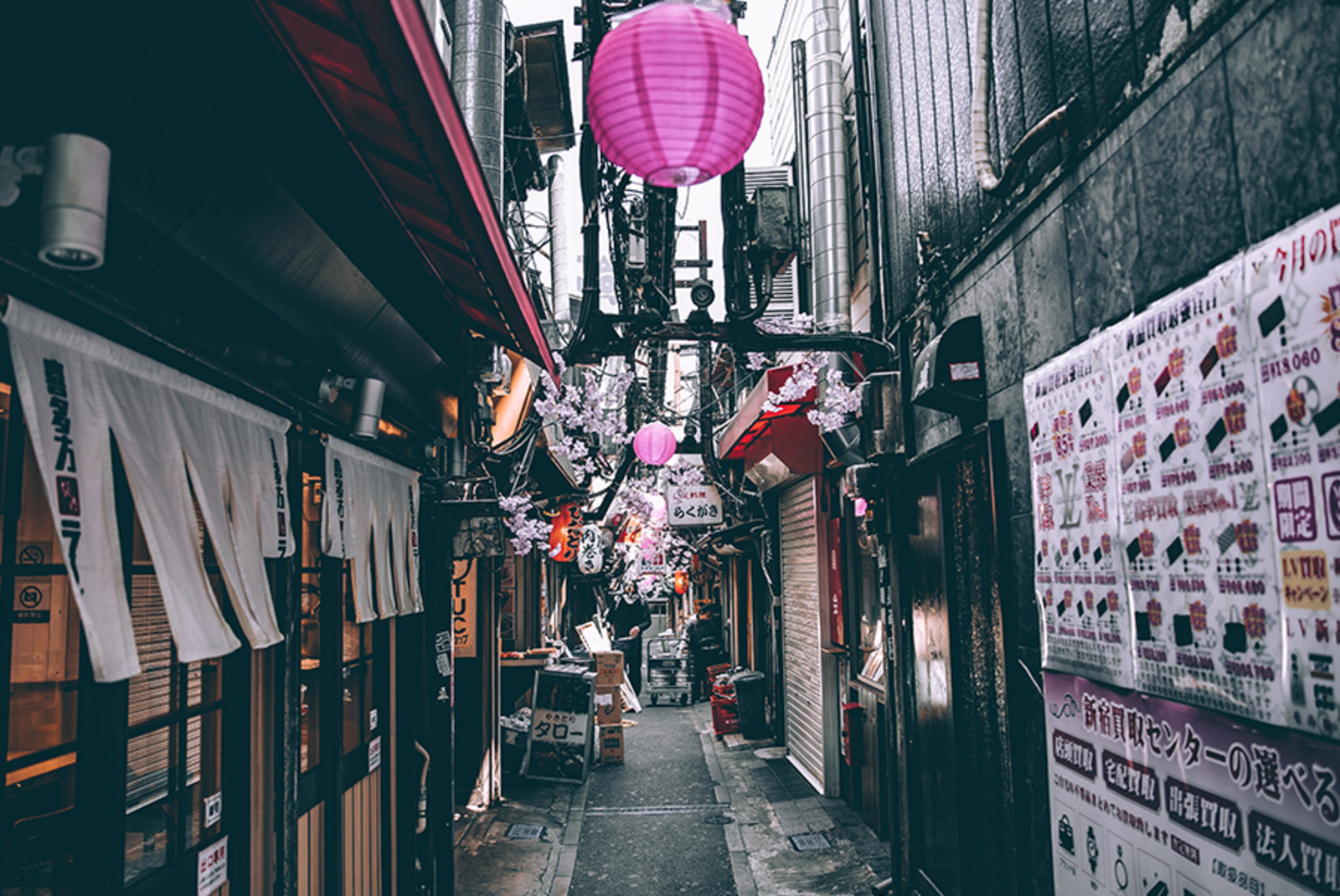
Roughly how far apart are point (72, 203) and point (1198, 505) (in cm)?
467

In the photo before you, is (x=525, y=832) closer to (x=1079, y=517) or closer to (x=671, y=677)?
(x=1079, y=517)

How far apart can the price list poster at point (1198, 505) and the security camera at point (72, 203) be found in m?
4.43

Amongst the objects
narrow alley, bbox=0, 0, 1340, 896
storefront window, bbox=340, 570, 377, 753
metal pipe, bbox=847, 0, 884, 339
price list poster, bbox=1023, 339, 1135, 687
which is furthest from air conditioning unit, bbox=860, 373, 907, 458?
storefront window, bbox=340, 570, 377, 753

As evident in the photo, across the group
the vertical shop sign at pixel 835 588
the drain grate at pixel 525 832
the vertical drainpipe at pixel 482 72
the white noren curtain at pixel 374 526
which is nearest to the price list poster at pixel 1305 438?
the white noren curtain at pixel 374 526

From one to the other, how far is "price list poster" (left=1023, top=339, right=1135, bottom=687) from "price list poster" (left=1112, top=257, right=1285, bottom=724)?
0.15m

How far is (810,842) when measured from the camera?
1185cm

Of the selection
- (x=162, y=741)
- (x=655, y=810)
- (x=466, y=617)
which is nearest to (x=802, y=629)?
(x=655, y=810)

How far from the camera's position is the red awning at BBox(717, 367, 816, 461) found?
13219 millimetres

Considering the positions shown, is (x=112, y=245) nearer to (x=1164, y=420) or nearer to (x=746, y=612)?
(x=1164, y=420)

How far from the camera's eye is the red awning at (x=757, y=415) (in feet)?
43.4

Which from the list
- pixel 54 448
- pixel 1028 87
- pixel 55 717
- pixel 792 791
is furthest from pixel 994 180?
pixel 792 791

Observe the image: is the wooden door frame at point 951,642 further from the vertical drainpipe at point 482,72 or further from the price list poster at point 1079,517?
the vertical drainpipe at point 482,72

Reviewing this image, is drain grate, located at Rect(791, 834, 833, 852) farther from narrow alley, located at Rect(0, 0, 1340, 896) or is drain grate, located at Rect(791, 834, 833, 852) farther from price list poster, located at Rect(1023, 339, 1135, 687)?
price list poster, located at Rect(1023, 339, 1135, 687)

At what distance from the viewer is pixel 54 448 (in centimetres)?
308
